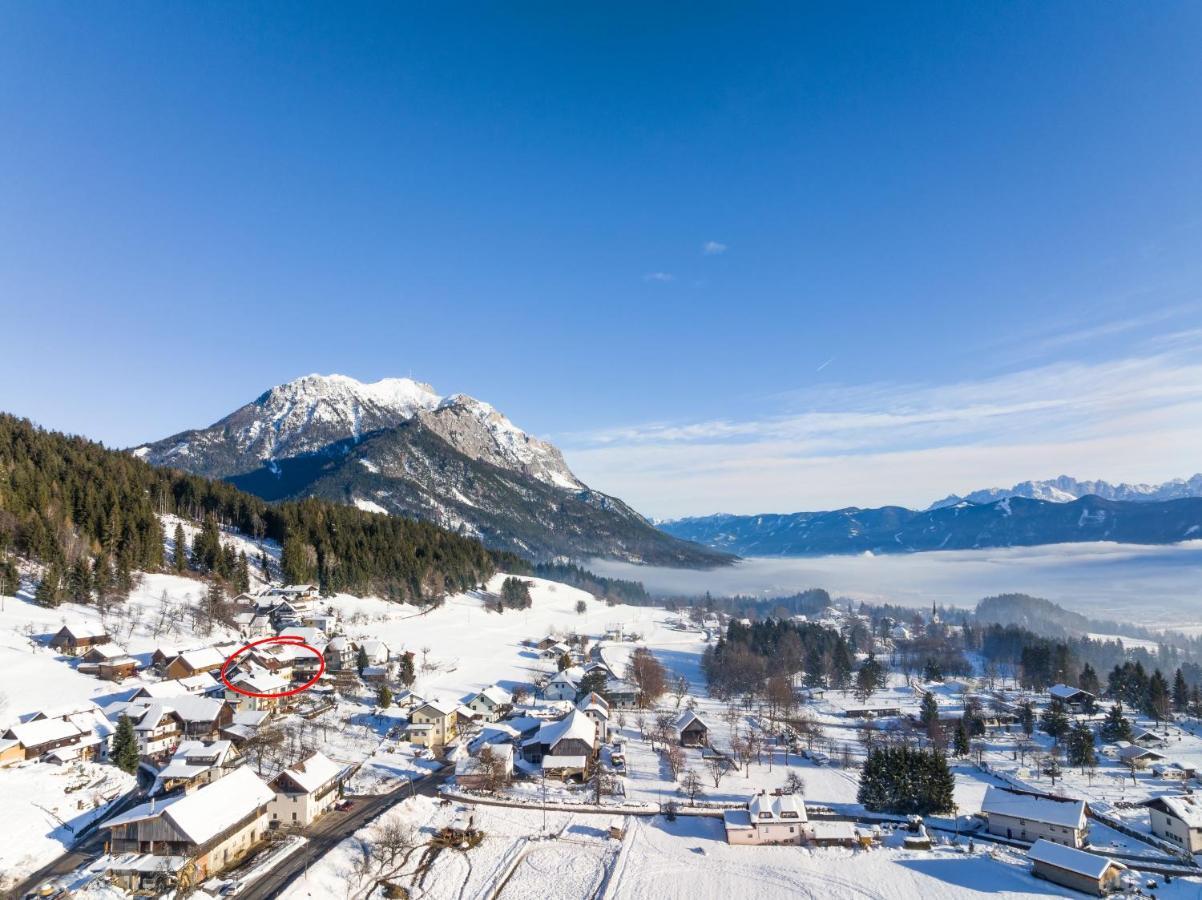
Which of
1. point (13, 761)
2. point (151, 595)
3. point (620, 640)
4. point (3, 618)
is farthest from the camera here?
point (620, 640)

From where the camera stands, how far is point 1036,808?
41125 mm

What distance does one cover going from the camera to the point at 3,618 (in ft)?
203

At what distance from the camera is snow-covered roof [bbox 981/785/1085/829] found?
39.8 meters

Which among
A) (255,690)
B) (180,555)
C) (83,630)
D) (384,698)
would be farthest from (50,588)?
(384,698)

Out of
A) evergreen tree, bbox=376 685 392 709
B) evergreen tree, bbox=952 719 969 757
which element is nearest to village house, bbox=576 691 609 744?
evergreen tree, bbox=376 685 392 709

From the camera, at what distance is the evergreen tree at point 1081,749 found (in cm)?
6019

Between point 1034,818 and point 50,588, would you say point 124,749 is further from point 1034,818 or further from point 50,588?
point 1034,818

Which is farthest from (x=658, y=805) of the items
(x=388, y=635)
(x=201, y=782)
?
(x=388, y=635)

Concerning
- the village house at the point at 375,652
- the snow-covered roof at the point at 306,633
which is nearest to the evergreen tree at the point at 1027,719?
the village house at the point at 375,652

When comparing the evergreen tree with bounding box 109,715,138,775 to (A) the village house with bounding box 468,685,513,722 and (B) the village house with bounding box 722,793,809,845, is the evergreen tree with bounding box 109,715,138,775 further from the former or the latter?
(B) the village house with bounding box 722,793,809,845

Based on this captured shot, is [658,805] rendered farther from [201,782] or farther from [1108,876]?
[201,782]

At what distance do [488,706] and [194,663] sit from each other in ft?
92.0

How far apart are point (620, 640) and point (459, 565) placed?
34.9 metres

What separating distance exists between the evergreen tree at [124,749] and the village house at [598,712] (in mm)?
35239
